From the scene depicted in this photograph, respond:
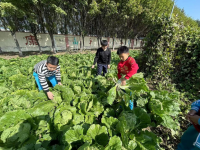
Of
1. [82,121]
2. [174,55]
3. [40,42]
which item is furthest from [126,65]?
[40,42]

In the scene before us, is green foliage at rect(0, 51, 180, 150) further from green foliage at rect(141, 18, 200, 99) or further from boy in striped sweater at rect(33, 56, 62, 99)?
green foliage at rect(141, 18, 200, 99)

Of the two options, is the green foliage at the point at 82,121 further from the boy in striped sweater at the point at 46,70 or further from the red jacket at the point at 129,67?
the boy in striped sweater at the point at 46,70

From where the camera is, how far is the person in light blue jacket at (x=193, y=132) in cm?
129

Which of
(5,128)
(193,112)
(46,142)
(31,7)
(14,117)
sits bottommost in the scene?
(46,142)

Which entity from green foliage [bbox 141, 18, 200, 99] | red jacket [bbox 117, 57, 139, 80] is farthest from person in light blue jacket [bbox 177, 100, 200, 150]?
green foliage [bbox 141, 18, 200, 99]

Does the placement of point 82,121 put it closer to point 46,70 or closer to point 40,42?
point 46,70

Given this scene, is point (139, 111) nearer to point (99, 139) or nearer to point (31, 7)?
point (99, 139)

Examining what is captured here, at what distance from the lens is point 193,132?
1451 mm

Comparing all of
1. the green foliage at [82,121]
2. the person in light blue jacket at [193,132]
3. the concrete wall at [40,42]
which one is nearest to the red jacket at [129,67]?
the green foliage at [82,121]

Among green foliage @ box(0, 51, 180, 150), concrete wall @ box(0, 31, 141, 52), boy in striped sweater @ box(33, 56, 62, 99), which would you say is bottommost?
green foliage @ box(0, 51, 180, 150)

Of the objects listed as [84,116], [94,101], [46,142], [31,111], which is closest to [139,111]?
[94,101]

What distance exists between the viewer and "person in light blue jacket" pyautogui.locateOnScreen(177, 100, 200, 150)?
1.29m

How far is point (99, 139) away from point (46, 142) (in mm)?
831

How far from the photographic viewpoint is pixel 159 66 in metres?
4.37
